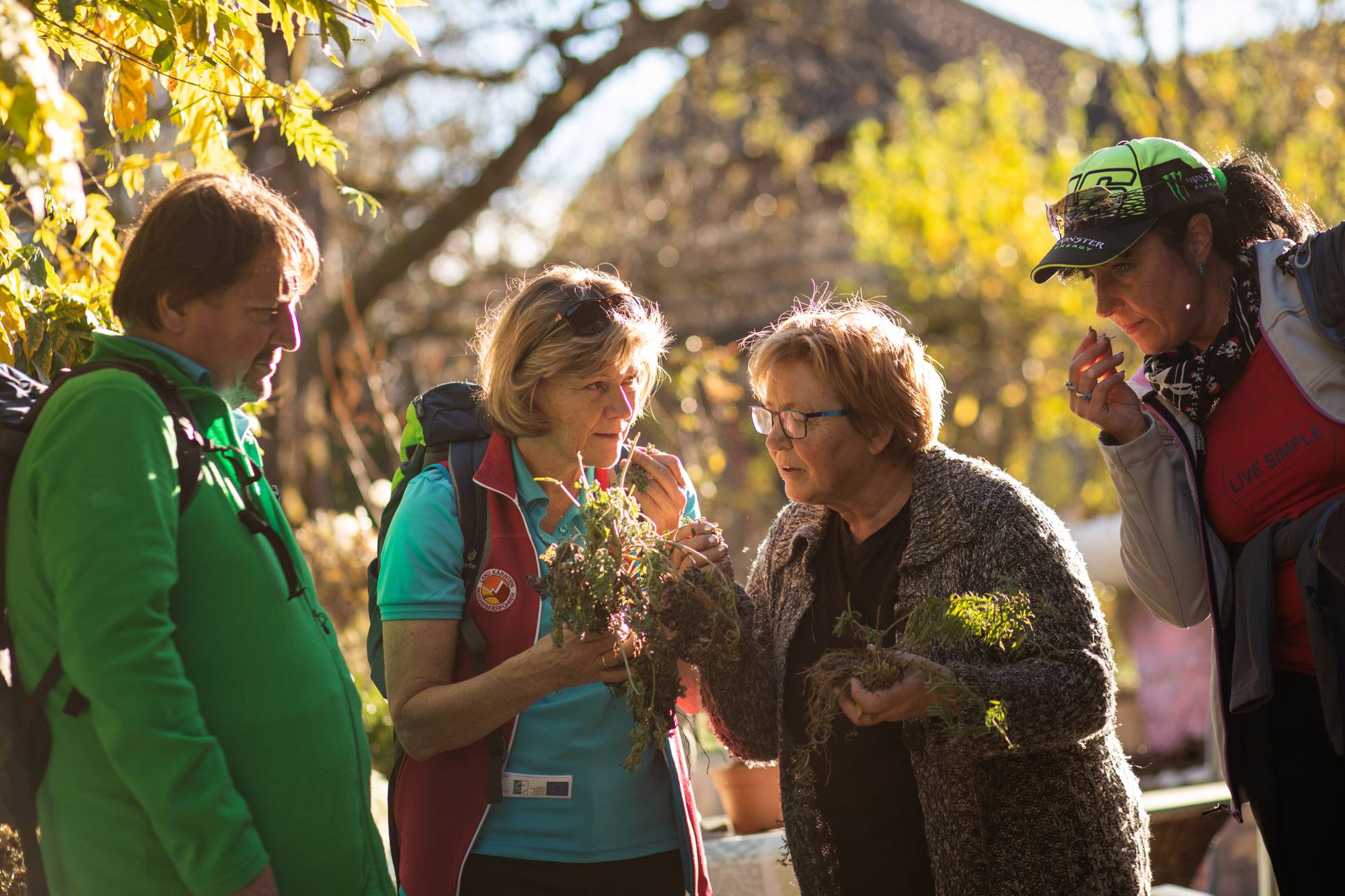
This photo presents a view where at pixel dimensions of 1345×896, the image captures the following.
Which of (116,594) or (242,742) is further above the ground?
(116,594)

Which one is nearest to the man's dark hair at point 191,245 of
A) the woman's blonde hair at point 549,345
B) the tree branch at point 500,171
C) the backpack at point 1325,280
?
the woman's blonde hair at point 549,345

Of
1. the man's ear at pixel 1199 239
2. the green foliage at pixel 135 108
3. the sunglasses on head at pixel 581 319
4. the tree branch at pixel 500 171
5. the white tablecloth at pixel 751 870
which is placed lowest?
the white tablecloth at pixel 751 870

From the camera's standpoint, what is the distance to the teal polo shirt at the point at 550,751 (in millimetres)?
2424

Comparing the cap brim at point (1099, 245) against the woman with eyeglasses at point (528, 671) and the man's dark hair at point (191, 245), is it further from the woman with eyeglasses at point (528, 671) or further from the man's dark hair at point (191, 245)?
the man's dark hair at point (191, 245)

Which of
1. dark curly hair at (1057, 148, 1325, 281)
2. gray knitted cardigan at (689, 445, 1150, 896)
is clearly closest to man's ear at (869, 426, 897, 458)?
gray knitted cardigan at (689, 445, 1150, 896)

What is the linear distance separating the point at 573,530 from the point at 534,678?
441mm

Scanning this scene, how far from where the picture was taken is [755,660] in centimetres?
280

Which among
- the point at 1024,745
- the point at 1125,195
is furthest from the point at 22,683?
the point at 1125,195

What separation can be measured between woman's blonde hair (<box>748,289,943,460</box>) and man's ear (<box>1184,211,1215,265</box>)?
617mm

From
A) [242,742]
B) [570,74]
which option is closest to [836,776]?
[242,742]

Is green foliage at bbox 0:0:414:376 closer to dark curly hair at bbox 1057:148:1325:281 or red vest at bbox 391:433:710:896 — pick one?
red vest at bbox 391:433:710:896

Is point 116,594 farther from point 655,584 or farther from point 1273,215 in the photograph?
point 1273,215

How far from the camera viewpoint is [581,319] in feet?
8.59

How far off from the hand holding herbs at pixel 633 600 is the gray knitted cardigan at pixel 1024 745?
123mm
